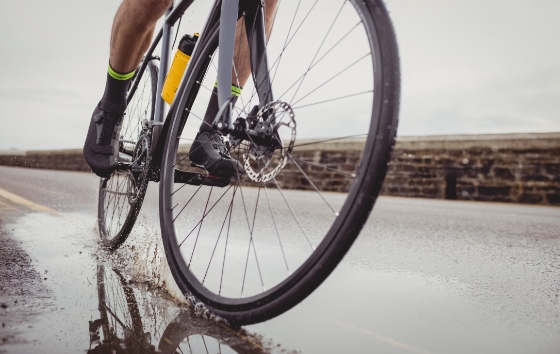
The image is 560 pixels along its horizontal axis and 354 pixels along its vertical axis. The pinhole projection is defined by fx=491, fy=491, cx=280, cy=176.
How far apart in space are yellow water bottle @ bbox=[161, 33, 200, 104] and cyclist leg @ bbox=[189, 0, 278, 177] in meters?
0.17

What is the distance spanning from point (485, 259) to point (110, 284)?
174 cm

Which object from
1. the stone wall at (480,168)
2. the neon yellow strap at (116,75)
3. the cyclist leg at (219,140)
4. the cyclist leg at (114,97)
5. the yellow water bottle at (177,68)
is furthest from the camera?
the stone wall at (480,168)

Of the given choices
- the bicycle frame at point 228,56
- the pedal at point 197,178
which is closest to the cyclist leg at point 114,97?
the bicycle frame at point 228,56

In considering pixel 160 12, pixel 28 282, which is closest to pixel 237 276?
pixel 28 282

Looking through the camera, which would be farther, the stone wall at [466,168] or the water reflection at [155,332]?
the stone wall at [466,168]

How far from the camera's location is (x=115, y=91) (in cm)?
228

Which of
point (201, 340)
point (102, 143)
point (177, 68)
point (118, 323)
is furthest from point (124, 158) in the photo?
→ point (201, 340)

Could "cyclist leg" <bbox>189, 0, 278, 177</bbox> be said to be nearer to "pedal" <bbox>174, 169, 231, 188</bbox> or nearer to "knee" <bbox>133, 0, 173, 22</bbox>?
"pedal" <bbox>174, 169, 231, 188</bbox>

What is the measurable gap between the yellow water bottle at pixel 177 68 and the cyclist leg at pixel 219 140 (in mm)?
166

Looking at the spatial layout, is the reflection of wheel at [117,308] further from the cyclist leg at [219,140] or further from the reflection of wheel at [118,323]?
the cyclist leg at [219,140]

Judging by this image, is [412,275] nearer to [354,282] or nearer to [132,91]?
[354,282]

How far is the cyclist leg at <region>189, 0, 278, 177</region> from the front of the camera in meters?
1.75

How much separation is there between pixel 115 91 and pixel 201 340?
1497 millimetres

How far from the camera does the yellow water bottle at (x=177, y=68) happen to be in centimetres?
196
